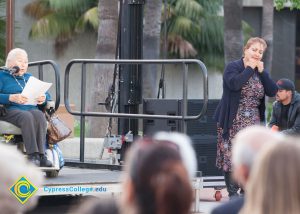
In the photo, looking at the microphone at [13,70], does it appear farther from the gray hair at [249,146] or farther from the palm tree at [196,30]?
the palm tree at [196,30]

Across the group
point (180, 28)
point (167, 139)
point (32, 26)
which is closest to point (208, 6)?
point (180, 28)

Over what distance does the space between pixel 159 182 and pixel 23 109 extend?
20.4 ft

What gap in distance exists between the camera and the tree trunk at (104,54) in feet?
60.7

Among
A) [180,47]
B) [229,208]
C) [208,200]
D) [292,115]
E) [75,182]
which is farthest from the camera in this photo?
[180,47]

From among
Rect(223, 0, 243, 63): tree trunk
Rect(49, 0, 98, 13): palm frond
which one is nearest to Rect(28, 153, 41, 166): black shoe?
Rect(223, 0, 243, 63): tree trunk

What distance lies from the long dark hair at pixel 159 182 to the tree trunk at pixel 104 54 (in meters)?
15.1

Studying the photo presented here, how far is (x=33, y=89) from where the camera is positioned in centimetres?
914


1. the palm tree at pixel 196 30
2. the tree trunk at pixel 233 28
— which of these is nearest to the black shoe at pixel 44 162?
the tree trunk at pixel 233 28

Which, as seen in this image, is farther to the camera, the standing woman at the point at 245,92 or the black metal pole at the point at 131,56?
the black metal pole at the point at 131,56

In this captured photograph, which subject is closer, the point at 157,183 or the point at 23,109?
the point at 157,183

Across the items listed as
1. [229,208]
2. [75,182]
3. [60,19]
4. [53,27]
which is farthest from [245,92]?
[60,19]

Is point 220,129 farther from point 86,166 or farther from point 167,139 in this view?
point 167,139

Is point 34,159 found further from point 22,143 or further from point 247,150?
point 247,150

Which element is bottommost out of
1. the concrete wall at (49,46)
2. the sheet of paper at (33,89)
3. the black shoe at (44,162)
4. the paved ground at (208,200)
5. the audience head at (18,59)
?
the paved ground at (208,200)
